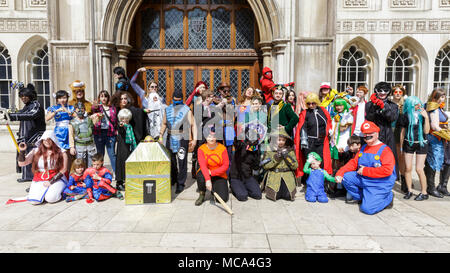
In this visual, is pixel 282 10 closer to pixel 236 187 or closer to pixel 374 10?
pixel 374 10

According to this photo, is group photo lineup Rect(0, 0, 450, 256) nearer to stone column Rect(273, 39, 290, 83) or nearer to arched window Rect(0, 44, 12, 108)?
stone column Rect(273, 39, 290, 83)

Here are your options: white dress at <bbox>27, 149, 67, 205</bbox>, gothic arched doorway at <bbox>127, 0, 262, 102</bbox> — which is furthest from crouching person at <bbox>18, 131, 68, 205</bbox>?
gothic arched doorway at <bbox>127, 0, 262, 102</bbox>

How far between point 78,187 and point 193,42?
5334 millimetres

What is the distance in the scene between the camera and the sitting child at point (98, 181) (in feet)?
14.5

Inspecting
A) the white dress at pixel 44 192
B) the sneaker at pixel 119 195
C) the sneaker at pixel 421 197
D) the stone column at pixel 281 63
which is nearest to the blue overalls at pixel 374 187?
the sneaker at pixel 421 197

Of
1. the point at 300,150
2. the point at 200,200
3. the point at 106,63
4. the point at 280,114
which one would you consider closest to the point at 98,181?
the point at 200,200

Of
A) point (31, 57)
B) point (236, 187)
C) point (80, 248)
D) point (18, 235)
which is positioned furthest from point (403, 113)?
point (31, 57)

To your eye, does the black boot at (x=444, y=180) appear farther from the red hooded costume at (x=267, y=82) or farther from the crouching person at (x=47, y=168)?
the crouching person at (x=47, y=168)

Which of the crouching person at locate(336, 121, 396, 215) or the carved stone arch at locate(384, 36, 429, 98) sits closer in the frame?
the crouching person at locate(336, 121, 396, 215)

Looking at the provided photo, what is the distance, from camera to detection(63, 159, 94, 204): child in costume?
4398 millimetres

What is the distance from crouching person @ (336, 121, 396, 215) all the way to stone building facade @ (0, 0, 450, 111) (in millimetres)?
3731

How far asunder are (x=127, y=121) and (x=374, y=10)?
24.2ft

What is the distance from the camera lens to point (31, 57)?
28.7 feet

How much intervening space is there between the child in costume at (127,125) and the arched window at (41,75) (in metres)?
5.73
